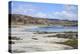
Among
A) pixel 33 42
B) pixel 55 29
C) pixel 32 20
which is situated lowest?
pixel 33 42

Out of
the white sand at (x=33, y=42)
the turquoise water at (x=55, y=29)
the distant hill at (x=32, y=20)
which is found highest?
the distant hill at (x=32, y=20)

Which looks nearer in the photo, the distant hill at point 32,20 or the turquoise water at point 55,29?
the distant hill at point 32,20

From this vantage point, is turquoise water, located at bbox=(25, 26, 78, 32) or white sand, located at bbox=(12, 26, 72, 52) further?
turquoise water, located at bbox=(25, 26, 78, 32)

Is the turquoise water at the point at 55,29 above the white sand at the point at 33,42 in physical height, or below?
above

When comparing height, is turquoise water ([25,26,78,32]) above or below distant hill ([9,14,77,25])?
below

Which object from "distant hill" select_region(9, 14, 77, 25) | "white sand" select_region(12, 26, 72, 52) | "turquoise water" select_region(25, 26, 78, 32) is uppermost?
"distant hill" select_region(9, 14, 77, 25)

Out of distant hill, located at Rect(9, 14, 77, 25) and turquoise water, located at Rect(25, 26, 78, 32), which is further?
turquoise water, located at Rect(25, 26, 78, 32)

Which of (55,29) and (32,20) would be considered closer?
(32,20)

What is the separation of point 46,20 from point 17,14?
45cm

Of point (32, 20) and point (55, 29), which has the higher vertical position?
point (32, 20)

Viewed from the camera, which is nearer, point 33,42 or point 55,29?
point 33,42

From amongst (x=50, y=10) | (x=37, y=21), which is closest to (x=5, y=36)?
(x=37, y=21)

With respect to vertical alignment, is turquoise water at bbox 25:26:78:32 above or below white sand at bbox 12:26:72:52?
above

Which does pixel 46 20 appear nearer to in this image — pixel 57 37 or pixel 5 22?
pixel 57 37
